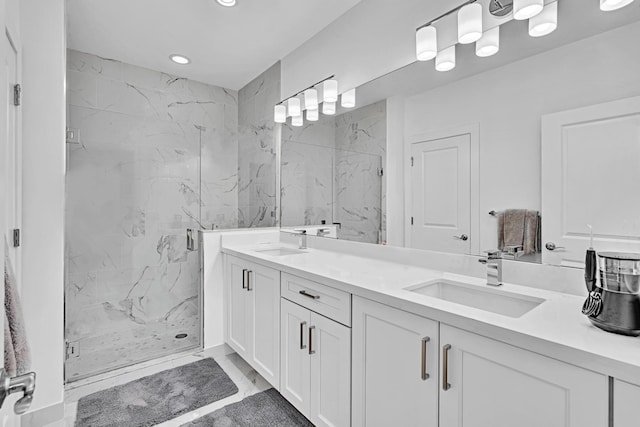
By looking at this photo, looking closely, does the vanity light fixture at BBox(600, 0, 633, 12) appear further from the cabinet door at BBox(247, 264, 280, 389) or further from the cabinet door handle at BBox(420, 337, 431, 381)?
the cabinet door at BBox(247, 264, 280, 389)

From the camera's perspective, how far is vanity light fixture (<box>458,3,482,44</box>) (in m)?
1.49

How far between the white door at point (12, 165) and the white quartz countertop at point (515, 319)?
1.28 metres

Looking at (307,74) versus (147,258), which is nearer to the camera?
(307,74)

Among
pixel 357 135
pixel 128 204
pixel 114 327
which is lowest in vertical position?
pixel 114 327

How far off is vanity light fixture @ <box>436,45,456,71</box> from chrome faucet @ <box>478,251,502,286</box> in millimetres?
906

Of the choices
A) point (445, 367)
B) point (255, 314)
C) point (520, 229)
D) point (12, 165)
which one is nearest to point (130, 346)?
point (255, 314)

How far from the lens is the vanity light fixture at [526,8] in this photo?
131 centimetres

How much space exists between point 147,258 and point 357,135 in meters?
2.00

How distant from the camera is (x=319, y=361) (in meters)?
1.54

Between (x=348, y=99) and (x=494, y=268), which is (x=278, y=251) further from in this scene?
(x=494, y=268)

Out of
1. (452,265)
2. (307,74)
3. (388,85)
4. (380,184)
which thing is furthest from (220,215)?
(452,265)

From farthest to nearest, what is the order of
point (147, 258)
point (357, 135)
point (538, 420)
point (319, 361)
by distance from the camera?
1. point (147, 258)
2. point (357, 135)
3. point (319, 361)
4. point (538, 420)

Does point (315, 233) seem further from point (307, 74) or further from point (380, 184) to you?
point (307, 74)

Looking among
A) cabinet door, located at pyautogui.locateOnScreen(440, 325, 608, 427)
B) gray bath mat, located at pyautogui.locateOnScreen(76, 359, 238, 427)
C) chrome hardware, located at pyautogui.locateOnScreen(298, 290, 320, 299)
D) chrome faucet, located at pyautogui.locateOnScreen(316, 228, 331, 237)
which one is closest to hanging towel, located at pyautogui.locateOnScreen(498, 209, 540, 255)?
cabinet door, located at pyautogui.locateOnScreen(440, 325, 608, 427)
